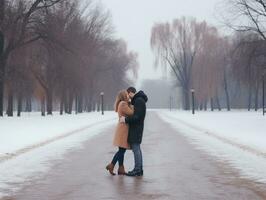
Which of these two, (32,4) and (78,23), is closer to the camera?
(32,4)

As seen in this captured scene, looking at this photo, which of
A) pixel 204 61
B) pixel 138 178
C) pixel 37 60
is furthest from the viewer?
pixel 204 61

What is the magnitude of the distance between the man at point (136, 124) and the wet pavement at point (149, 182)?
27cm

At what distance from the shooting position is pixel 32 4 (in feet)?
136

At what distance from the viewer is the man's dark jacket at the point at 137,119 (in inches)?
462

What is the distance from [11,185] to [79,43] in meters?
37.7

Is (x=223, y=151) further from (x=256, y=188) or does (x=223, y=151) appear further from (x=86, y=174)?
(x=256, y=188)

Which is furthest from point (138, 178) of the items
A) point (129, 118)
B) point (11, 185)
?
point (11, 185)

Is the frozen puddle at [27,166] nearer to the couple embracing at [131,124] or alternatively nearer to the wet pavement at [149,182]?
the wet pavement at [149,182]

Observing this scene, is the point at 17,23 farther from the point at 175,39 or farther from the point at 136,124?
the point at 175,39

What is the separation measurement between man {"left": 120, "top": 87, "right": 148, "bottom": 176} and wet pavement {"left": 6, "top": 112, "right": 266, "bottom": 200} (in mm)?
267

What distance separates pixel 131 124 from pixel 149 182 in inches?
59.9

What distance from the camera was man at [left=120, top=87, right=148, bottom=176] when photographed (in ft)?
38.5

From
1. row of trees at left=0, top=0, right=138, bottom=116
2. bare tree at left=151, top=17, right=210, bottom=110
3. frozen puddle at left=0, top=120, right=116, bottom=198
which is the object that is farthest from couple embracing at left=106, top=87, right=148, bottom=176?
bare tree at left=151, top=17, right=210, bottom=110

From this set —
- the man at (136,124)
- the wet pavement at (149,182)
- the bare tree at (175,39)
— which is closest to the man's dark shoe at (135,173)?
the man at (136,124)
